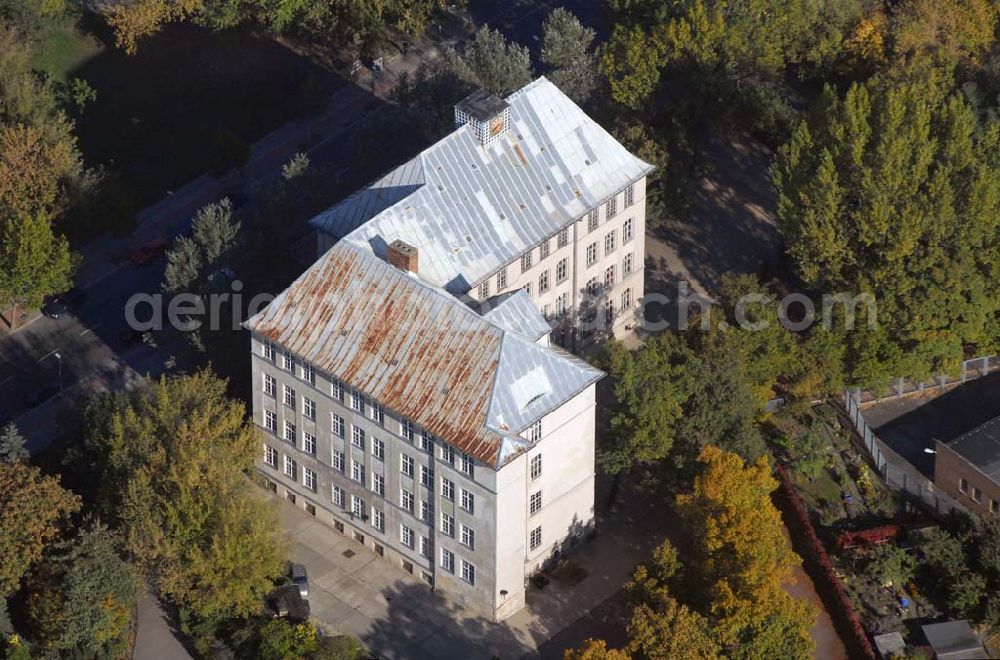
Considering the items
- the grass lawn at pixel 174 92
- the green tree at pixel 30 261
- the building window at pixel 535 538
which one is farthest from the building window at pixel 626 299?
the green tree at pixel 30 261

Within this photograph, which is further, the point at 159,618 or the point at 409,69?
the point at 409,69

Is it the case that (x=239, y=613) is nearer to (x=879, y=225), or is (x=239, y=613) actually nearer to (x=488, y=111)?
(x=488, y=111)

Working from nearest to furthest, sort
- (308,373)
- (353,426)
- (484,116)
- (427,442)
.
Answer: (427,442)
(353,426)
(308,373)
(484,116)

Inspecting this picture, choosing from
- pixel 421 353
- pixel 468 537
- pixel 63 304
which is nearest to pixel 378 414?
pixel 421 353

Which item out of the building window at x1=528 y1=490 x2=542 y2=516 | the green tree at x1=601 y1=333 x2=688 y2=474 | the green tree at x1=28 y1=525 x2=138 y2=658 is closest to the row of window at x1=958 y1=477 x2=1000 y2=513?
the green tree at x1=601 y1=333 x2=688 y2=474

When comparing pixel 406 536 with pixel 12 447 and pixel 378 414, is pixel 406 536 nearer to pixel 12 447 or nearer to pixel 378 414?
pixel 378 414

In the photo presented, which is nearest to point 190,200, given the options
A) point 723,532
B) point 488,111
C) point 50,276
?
point 50,276

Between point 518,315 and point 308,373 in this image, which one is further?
point 308,373
